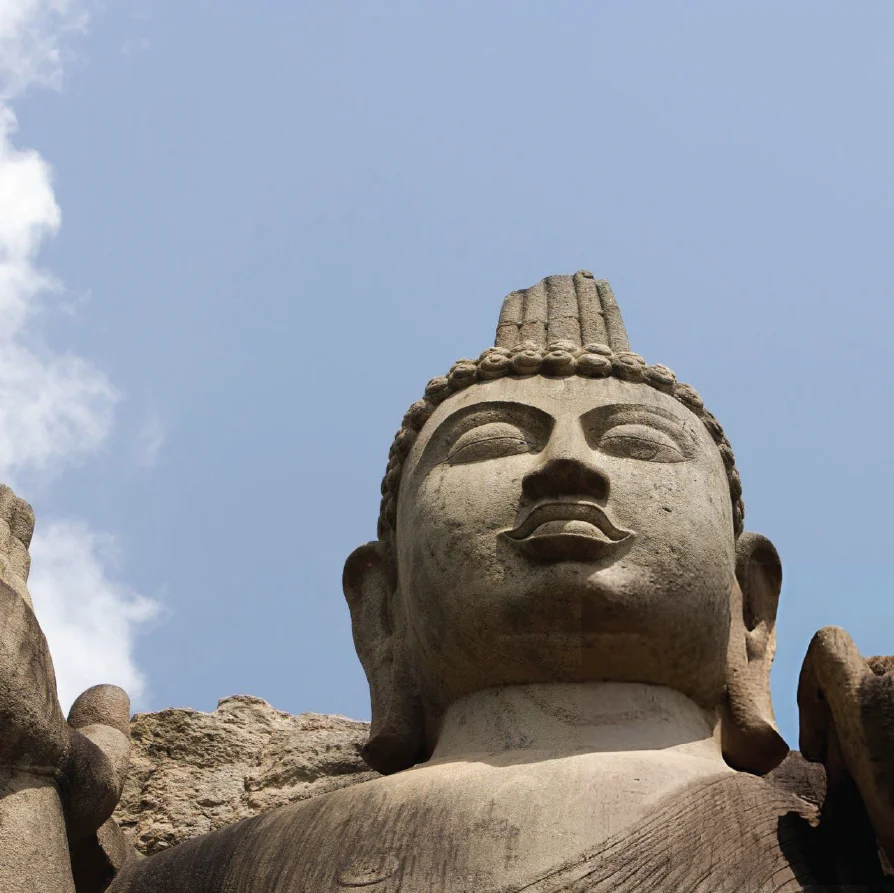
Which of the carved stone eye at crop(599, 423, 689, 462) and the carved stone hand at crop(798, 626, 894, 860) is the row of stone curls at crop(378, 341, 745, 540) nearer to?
the carved stone eye at crop(599, 423, 689, 462)

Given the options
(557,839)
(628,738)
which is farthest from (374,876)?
(628,738)

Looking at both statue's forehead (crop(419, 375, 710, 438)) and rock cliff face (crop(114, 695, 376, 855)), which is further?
rock cliff face (crop(114, 695, 376, 855))

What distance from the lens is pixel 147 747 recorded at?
686 cm

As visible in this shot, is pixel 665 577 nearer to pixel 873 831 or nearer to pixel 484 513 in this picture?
pixel 484 513

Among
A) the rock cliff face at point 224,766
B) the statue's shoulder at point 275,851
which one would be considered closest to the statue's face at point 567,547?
the statue's shoulder at point 275,851

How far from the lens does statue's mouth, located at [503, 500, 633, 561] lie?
5.39 meters

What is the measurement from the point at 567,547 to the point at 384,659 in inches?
43.6

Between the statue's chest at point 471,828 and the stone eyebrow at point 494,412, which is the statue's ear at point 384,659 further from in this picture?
the statue's chest at point 471,828

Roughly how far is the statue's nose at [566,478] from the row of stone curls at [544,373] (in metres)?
0.65

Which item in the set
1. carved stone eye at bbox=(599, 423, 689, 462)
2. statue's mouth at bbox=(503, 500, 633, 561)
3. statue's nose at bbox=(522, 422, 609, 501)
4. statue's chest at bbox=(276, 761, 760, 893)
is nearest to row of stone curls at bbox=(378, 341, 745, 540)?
carved stone eye at bbox=(599, 423, 689, 462)

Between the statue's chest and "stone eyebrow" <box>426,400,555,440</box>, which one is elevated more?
"stone eyebrow" <box>426,400,555,440</box>

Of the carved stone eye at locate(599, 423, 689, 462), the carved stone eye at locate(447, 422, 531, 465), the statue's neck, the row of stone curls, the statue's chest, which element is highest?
the row of stone curls

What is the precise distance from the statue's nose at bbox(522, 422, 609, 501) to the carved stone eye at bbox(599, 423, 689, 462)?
218mm

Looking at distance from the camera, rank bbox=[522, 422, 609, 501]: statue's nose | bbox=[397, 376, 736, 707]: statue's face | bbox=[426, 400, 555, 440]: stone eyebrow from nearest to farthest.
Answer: bbox=[397, 376, 736, 707]: statue's face, bbox=[522, 422, 609, 501]: statue's nose, bbox=[426, 400, 555, 440]: stone eyebrow
